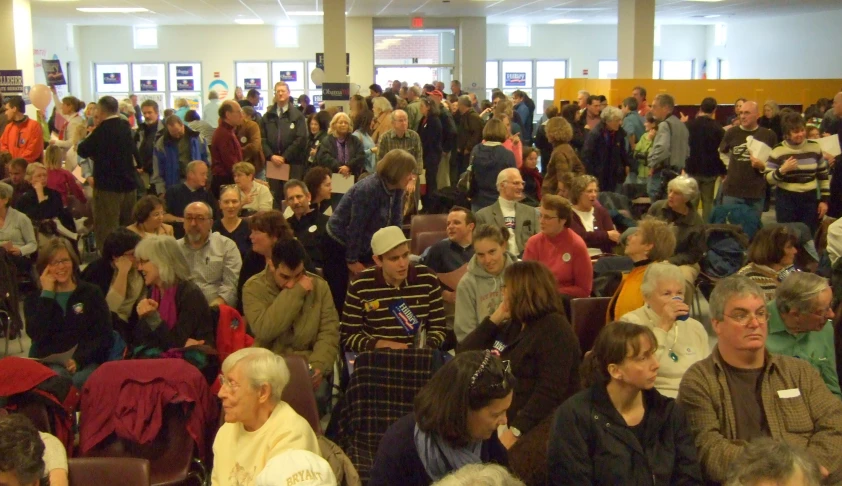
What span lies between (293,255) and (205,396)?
90 centimetres

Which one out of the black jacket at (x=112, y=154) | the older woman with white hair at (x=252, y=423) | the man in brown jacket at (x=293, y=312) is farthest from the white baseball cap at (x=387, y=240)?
the black jacket at (x=112, y=154)

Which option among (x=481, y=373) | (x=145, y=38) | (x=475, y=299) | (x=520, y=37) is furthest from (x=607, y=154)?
(x=145, y=38)

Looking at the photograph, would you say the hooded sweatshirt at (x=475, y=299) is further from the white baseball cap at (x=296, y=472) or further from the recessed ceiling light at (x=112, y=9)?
the recessed ceiling light at (x=112, y=9)

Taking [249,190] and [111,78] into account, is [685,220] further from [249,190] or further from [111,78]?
[111,78]

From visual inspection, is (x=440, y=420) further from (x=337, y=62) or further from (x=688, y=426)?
(x=337, y=62)

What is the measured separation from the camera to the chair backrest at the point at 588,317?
4.35m

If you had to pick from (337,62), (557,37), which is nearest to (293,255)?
(337,62)

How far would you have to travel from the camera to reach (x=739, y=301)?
3.16 metres

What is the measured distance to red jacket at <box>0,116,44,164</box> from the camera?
956 centimetres

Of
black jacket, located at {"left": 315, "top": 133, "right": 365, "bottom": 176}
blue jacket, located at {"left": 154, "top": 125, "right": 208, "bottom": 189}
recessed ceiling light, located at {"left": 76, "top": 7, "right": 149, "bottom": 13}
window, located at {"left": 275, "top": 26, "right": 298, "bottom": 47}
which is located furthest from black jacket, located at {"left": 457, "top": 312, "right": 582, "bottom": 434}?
window, located at {"left": 275, "top": 26, "right": 298, "bottom": 47}

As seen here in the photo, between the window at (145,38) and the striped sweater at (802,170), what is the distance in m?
19.8

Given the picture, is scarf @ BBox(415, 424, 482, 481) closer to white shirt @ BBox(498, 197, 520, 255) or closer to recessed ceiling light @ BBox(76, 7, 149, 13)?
white shirt @ BBox(498, 197, 520, 255)

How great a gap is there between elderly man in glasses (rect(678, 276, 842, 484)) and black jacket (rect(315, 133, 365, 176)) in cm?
554

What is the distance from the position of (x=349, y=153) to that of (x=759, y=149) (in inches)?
147
